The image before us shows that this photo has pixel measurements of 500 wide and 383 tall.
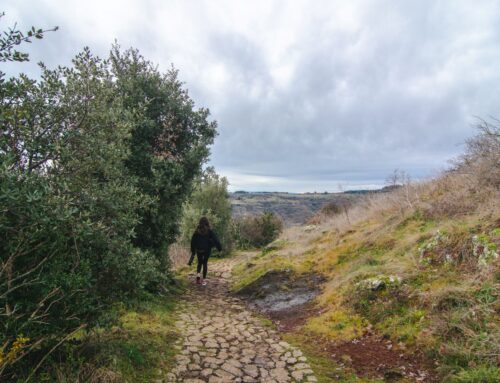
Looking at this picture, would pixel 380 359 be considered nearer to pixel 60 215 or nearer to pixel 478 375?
pixel 478 375

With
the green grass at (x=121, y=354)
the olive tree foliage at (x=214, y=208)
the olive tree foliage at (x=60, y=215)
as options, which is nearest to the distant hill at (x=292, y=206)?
the olive tree foliage at (x=214, y=208)

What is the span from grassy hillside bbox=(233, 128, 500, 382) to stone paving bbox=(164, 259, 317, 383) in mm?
1122

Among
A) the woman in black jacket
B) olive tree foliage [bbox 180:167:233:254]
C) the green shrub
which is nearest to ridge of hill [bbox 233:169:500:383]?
the green shrub

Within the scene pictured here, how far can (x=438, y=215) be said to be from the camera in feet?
31.7

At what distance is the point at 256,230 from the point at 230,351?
1863cm

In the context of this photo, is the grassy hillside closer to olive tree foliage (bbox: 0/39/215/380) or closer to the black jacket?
the black jacket

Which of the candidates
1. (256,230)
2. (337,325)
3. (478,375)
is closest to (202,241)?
(337,325)

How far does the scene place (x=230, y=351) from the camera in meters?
6.06

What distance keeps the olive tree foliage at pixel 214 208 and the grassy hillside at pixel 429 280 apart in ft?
25.1

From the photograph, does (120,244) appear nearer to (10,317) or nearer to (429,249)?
(10,317)

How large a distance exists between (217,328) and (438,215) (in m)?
7.10

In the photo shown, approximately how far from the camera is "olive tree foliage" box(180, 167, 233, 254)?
18.8 metres

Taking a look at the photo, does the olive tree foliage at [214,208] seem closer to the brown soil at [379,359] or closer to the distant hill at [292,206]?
the distant hill at [292,206]

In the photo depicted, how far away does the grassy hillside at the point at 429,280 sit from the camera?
4965 millimetres
